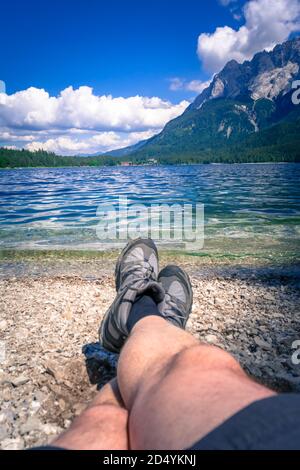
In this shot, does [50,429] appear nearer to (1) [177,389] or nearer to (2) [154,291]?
(2) [154,291]

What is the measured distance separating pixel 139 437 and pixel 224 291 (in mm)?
4952

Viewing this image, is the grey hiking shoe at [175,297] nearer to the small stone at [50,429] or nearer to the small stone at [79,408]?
the small stone at [79,408]

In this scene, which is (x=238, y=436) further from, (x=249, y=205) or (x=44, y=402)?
(x=249, y=205)

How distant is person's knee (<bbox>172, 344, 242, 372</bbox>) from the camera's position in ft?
5.31

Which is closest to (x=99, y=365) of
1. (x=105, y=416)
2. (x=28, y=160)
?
(x=105, y=416)

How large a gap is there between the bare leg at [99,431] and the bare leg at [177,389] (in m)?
0.07

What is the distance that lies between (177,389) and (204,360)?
25cm

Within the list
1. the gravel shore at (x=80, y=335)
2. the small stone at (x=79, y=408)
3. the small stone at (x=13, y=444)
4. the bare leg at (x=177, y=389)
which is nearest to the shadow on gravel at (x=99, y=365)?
the gravel shore at (x=80, y=335)

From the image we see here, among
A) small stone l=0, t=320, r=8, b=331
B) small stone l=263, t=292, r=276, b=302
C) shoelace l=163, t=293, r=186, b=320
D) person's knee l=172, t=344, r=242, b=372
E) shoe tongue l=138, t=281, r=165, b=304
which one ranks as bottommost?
small stone l=263, t=292, r=276, b=302

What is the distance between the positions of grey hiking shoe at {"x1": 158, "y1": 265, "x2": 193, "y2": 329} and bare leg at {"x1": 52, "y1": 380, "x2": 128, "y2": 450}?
1.24 meters

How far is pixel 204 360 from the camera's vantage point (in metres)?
1.66

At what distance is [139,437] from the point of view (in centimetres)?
144

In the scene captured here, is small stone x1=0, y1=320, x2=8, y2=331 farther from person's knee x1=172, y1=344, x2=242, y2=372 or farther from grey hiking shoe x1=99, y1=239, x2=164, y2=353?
person's knee x1=172, y1=344, x2=242, y2=372

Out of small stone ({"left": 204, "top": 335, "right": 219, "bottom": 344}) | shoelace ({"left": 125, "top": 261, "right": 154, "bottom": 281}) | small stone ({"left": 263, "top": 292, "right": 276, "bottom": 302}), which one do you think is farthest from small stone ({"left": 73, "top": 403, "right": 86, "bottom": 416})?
small stone ({"left": 263, "top": 292, "right": 276, "bottom": 302})
